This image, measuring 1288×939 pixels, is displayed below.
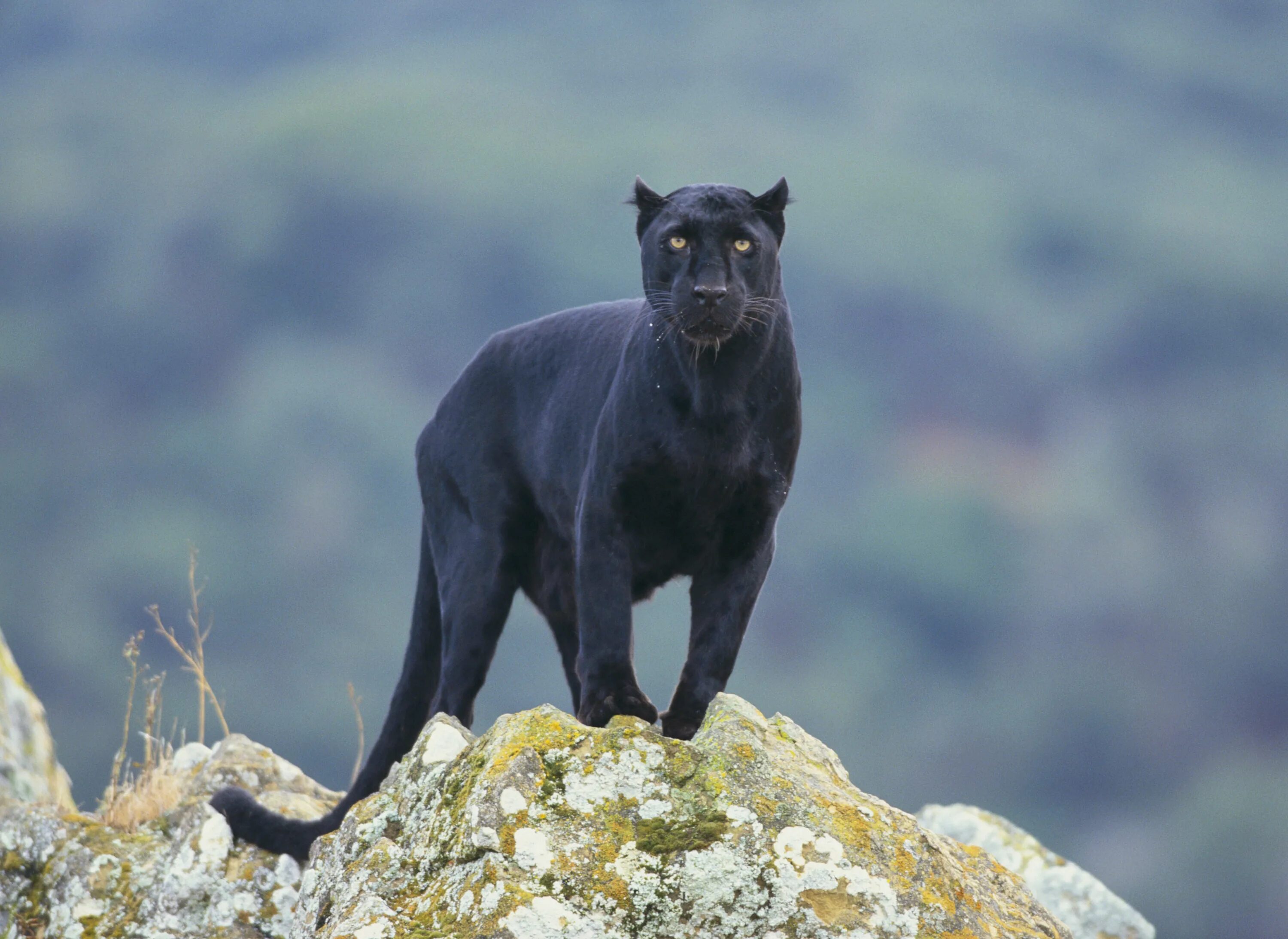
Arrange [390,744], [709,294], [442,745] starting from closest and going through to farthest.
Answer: [442,745] < [709,294] < [390,744]

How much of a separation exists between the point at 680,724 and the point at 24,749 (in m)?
4.48

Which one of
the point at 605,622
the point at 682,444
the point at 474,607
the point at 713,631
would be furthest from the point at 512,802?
the point at 474,607

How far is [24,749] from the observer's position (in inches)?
300

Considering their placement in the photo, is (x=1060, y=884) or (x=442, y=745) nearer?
(x=442, y=745)

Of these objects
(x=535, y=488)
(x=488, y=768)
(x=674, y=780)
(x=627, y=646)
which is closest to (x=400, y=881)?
(x=488, y=768)

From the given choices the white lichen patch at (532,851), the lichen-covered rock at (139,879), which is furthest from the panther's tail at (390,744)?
the white lichen patch at (532,851)

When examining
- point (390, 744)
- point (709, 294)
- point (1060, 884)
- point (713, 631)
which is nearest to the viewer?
point (709, 294)

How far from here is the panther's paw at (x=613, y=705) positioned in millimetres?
4746

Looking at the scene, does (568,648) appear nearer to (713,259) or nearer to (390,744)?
(390,744)

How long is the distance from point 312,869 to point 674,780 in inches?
49.8

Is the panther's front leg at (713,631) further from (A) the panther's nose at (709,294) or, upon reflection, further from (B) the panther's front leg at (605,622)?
(A) the panther's nose at (709,294)

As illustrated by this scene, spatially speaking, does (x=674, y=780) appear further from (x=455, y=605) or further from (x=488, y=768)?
(x=455, y=605)

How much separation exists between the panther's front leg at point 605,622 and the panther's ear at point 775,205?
1.16m

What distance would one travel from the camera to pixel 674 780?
159 inches
